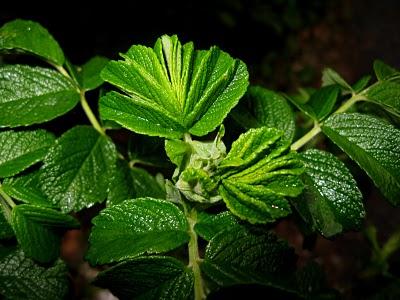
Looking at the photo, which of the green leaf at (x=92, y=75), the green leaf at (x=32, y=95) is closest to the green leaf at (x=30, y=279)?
the green leaf at (x=32, y=95)

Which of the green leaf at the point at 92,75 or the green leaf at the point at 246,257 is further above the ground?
the green leaf at the point at 92,75

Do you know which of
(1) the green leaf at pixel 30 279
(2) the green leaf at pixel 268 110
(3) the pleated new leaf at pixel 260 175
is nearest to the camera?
(3) the pleated new leaf at pixel 260 175

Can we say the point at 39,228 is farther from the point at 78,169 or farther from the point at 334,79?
the point at 334,79

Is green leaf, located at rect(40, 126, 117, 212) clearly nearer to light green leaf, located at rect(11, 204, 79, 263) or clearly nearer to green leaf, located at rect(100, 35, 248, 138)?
light green leaf, located at rect(11, 204, 79, 263)

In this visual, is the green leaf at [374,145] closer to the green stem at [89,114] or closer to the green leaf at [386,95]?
the green leaf at [386,95]

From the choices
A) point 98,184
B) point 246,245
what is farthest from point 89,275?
point 246,245

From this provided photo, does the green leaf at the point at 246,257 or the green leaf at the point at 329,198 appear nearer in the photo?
the green leaf at the point at 246,257

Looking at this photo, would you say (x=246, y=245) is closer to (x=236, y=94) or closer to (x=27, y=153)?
(x=236, y=94)
